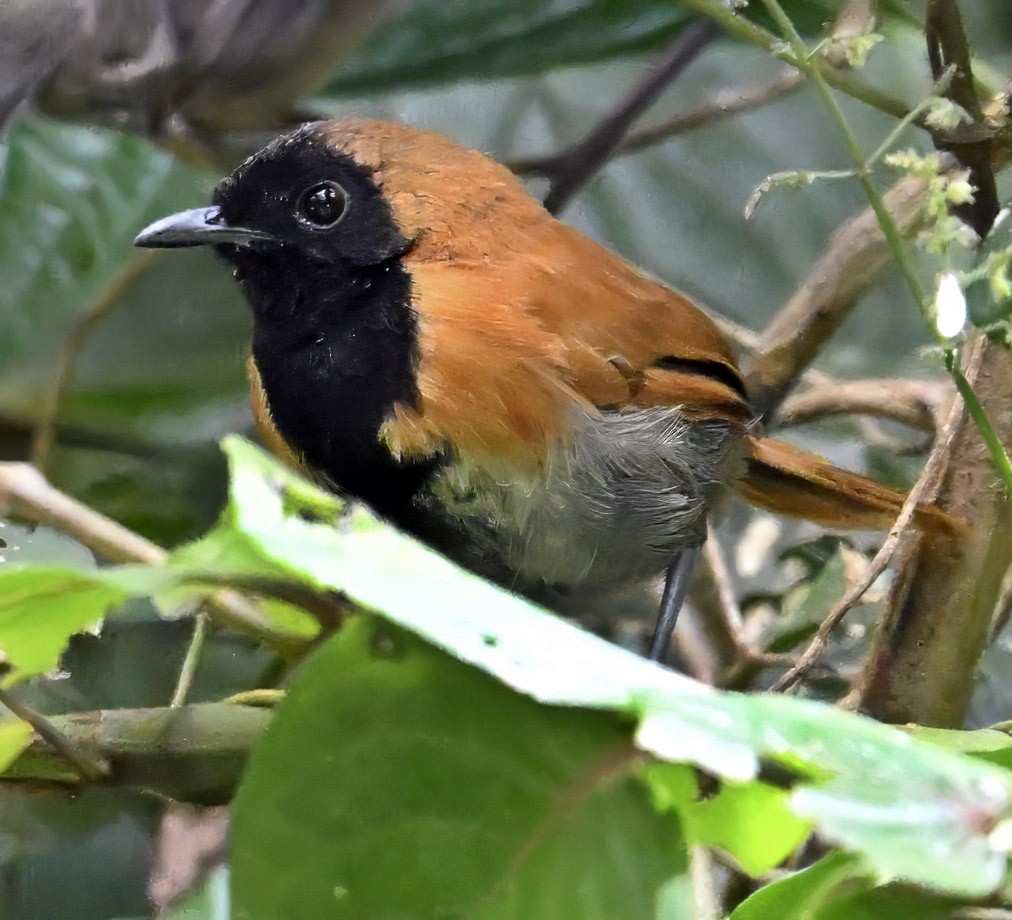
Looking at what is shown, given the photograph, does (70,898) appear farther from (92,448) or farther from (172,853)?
(92,448)

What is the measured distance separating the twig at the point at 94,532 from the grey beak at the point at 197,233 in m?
0.26

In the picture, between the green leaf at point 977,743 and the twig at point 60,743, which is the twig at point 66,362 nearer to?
the twig at point 60,743

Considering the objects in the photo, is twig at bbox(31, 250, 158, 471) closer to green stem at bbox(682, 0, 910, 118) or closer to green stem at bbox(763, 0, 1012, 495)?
green stem at bbox(682, 0, 910, 118)

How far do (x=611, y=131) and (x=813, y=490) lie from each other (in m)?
0.62

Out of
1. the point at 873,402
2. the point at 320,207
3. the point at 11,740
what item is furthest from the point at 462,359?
the point at 873,402

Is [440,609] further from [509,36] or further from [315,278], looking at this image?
[509,36]

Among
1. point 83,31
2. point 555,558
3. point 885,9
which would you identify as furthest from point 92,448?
point 885,9

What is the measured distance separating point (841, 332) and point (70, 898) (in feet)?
3.78

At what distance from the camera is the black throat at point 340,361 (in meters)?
0.92

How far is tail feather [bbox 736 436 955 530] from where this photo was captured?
121cm

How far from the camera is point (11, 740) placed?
63 cm

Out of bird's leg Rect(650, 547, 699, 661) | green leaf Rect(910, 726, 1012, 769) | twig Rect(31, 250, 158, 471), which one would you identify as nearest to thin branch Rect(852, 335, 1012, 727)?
bird's leg Rect(650, 547, 699, 661)

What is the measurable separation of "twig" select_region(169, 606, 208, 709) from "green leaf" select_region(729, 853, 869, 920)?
0.56 m

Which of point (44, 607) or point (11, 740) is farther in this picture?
point (11, 740)
